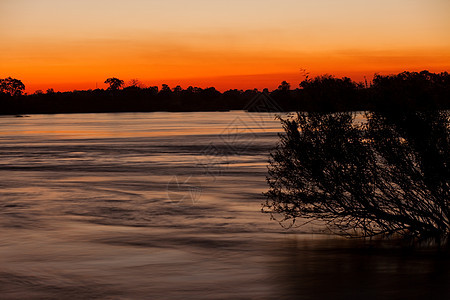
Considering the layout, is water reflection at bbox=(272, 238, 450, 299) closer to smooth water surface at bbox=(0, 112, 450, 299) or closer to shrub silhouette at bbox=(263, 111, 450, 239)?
smooth water surface at bbox=(0, 112, 450, 299)

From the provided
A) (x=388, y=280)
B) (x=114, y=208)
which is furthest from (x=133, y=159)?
(x=388, y=280)

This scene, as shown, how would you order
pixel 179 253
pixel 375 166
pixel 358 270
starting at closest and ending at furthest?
pixel 358 270 → pixel 179 253 → pixel 375 166

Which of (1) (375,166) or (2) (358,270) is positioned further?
(1) (375,166)

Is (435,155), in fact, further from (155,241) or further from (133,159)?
(133,159)

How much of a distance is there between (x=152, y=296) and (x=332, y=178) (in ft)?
17.1

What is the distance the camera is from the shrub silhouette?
13125mm

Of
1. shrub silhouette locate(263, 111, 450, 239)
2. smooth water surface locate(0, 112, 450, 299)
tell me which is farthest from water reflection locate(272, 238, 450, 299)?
shrub silhouette locate(263, 111, 450, 239)

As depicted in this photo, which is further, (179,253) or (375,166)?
(375,166)

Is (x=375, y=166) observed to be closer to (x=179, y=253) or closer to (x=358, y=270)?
(x=358, y=270)

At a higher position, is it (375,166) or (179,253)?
(375,166)

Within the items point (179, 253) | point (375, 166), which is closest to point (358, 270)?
point (375, 166)

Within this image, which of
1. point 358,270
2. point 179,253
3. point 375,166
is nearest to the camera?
point 358,270

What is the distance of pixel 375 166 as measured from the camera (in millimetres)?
13344

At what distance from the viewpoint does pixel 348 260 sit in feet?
38.7
